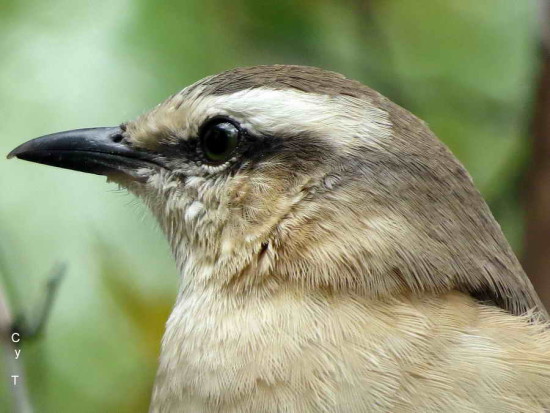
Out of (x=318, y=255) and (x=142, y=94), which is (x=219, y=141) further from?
(x=142, y=94)

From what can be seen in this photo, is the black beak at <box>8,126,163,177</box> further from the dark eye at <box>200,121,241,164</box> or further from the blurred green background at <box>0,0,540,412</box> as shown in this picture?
the blurred green background at <box>0,0,540,412</box>

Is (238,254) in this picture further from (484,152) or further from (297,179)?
(484,152)

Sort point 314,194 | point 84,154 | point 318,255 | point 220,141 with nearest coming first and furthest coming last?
point 318,255
point 314,194
point 220,141
point 84,154

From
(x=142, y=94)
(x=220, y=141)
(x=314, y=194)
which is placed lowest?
(x=314, y=194)

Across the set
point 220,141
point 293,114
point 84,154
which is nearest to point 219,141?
point 220,141

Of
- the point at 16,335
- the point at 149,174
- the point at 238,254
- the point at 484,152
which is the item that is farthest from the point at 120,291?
the point at 484,152

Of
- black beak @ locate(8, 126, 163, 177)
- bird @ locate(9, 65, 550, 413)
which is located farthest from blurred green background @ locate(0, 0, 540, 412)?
bird @ locate(9, 65, 550, 413)
